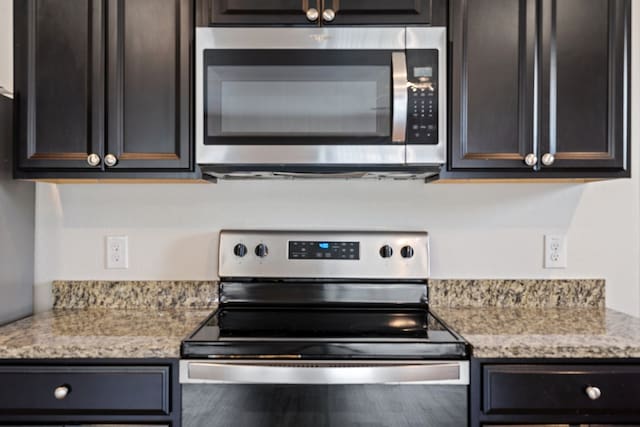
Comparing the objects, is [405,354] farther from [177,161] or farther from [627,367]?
[177,161]

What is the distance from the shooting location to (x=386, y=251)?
163 centimetres

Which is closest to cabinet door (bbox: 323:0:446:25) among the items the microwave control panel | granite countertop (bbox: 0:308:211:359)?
the microwave control panel

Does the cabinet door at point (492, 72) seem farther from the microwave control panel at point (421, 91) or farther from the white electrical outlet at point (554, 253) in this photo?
the white electrical outlet at point (554, 253)

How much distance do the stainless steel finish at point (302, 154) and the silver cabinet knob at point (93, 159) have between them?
0.33 metres

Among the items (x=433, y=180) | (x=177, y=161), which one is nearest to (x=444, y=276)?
(x=433, y=180)

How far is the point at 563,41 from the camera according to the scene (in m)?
1.39

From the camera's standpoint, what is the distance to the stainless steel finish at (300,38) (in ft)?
4.49

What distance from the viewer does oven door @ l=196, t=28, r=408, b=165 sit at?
137cm

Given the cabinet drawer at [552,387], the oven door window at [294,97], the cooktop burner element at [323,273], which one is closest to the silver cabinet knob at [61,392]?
the cooktop burner element at [323,273]

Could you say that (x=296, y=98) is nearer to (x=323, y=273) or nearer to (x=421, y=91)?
(x=421, y=91)

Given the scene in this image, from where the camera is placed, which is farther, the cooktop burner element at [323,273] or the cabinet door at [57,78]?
the cooktop burner element at [323,273]

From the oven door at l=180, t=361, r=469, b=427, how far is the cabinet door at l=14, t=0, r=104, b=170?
806 mm

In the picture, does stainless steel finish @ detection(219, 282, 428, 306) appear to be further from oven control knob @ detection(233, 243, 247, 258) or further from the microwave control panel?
the microwave control panel

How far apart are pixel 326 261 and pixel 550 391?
80 centimetres
